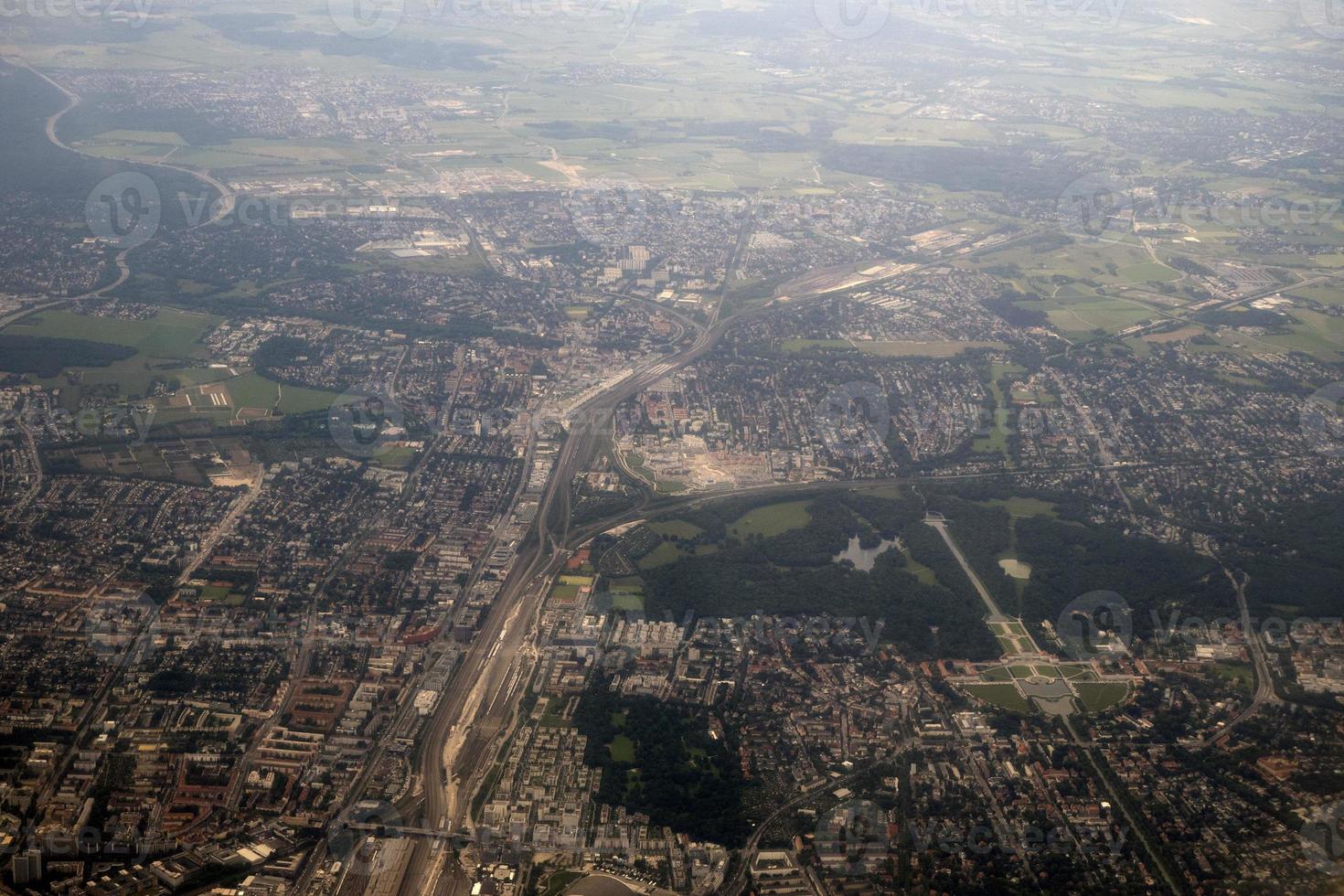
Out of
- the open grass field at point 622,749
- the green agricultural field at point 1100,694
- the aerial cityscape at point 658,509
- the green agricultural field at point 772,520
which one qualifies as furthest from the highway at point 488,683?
the green agricultural field at point 1100,694

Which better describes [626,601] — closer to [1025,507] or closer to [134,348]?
[1025,507]

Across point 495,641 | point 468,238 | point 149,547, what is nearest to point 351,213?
point 468,238

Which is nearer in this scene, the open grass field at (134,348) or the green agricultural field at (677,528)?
the green agricultural field at (677,528)

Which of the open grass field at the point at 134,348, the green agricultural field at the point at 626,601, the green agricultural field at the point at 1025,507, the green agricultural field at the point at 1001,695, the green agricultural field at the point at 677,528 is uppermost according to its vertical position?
the open grass field at the point at 134,348

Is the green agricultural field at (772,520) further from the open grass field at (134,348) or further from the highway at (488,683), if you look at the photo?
the open grass field at (134,348)

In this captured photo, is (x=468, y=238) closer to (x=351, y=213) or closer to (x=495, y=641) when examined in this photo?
(x=351, y=213)

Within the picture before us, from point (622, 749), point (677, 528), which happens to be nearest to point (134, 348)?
point (677, 528)

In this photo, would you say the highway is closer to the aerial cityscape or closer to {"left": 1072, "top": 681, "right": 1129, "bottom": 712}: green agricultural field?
the aerial cityscape
